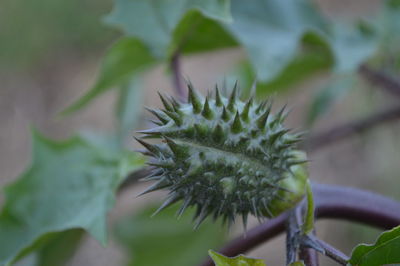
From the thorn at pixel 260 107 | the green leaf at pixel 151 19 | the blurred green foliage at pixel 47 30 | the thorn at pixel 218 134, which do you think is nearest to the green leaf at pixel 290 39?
the green leaf at pixel 151 19

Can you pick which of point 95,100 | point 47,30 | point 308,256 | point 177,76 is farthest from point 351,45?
point 47,30

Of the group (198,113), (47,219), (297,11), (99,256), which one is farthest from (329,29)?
(99,256)

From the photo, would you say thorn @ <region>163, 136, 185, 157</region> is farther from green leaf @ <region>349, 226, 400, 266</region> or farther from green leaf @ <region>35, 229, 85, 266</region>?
green leaf @ <region>35, 229, 85, 266</region>

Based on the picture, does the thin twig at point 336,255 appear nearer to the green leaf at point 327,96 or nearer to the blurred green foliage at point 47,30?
the green leaf at point 327,96

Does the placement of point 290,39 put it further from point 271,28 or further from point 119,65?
point 119,65

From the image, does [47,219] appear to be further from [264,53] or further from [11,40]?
[11,40]

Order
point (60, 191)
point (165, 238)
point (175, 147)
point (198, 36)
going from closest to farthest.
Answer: point (175, 147) < point (60, 191) < point (198, 36) < point (165, 238)
